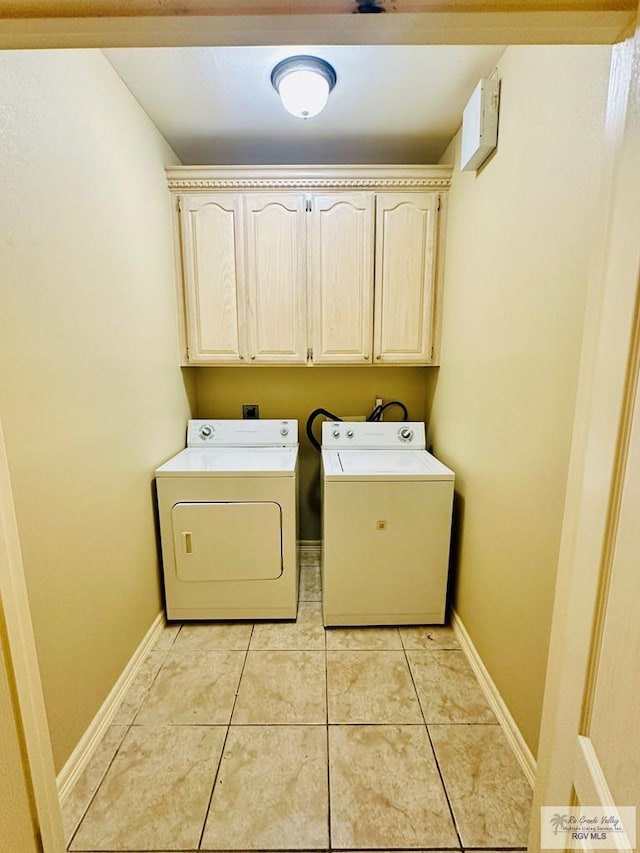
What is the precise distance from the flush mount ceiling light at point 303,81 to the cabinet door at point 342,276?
22.7 inches

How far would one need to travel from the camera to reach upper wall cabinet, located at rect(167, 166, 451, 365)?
6.77 feet

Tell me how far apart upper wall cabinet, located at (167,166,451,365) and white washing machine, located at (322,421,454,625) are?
803 millimetres

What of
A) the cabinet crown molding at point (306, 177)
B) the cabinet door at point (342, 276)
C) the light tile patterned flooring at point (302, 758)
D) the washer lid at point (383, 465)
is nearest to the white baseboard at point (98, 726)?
the light tile patterned flooring at point (302, 758)

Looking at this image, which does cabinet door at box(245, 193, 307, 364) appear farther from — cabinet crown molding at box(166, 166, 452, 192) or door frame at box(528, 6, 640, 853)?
door frame at box(528, 6, 640, 853)

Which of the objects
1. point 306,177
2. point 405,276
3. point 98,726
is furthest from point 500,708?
point 306,177

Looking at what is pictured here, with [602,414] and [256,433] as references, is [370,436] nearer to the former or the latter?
[256,433]

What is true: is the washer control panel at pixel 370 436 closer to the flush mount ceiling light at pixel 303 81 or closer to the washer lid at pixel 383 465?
the washer lid at pixel 383 465

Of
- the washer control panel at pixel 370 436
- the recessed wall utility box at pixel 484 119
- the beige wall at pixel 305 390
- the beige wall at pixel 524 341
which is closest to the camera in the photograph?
the beige wall at pixel 524 341

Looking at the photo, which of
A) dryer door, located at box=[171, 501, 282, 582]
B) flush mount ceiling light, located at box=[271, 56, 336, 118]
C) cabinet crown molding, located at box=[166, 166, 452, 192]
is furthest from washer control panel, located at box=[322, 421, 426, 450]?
flush mount ceiling light, located at box=[271, 56, 336, 118]

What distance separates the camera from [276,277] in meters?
2.15

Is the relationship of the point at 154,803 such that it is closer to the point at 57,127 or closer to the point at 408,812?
the point at 408,812

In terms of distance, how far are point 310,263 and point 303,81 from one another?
805 millimetres

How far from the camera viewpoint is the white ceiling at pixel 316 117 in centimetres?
144

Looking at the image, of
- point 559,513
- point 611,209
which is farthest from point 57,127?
point 559,513
